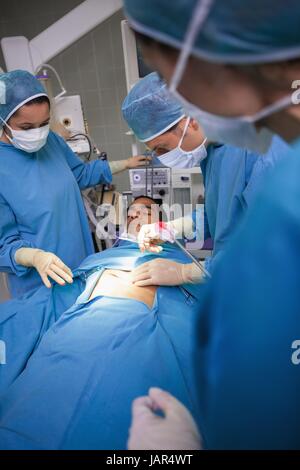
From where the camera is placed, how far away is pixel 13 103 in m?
1.39

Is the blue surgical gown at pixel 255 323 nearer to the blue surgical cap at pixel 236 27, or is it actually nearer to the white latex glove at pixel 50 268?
the blue surgical cap at pixel 236 27

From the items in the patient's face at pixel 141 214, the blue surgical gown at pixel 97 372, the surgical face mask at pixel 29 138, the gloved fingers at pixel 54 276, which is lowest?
the blue surgical gown at pixel 97 372

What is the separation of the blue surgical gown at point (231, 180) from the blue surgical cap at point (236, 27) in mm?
474

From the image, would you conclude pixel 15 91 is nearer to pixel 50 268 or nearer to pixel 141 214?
pixel 50 268

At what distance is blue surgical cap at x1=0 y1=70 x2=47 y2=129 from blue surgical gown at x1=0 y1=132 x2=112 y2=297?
184mm

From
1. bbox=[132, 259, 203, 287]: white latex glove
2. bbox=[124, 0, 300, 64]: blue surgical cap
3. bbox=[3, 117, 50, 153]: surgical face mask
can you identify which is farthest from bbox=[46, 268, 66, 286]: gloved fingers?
bbox=[124, 0, 300, 64]: blue surgical cap

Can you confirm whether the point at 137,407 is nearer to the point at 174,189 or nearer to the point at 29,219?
the point at 29,219

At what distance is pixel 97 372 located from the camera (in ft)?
3.29

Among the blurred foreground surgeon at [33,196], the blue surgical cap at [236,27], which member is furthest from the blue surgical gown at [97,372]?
the blue surgical cap at [236,27]

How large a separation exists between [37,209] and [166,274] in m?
0.69

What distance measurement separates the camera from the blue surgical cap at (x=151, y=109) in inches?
46.6

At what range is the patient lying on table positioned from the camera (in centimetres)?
85

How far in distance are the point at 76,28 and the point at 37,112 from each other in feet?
1.58
